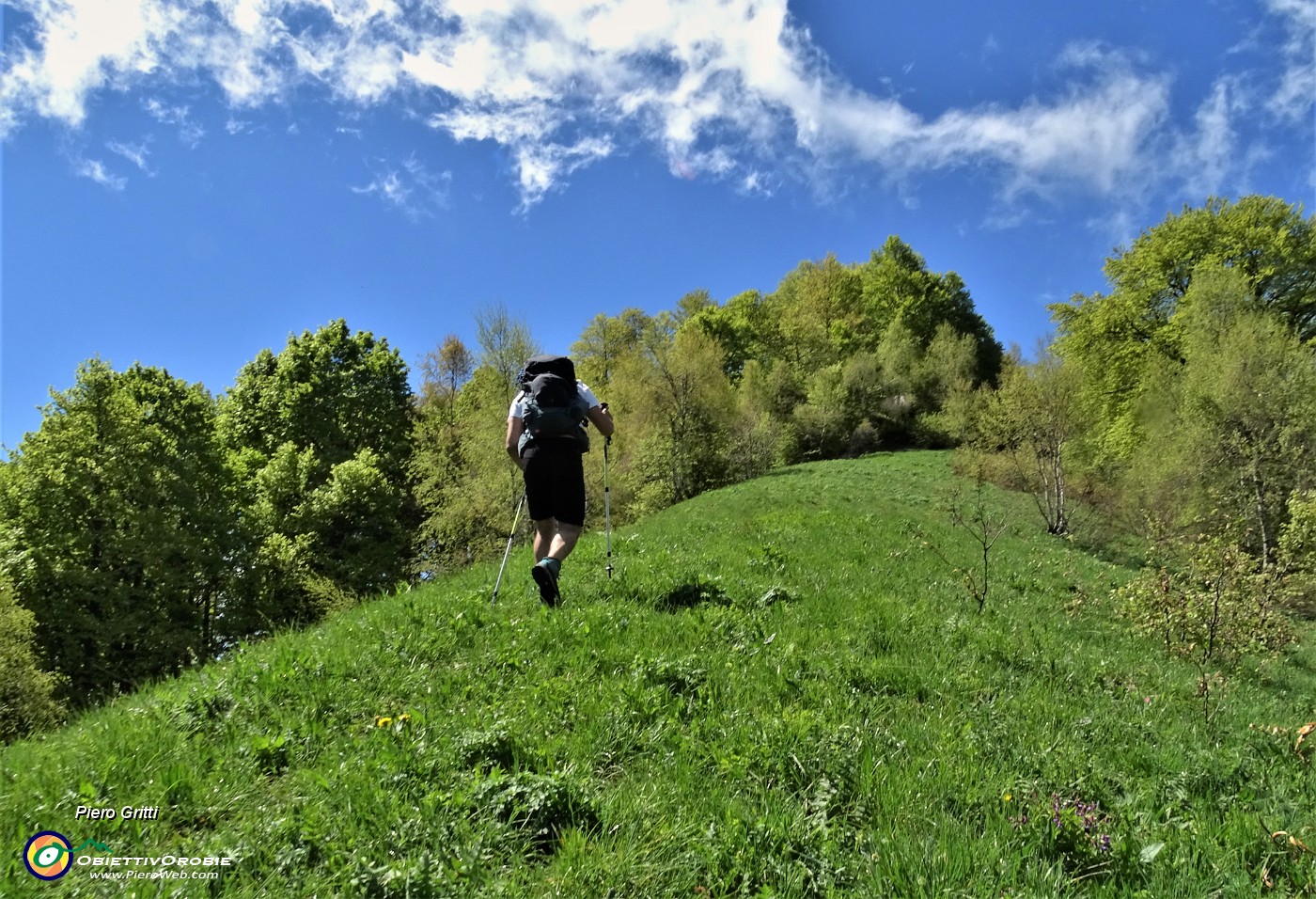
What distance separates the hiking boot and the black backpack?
145 cm

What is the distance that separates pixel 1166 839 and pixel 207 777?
16.9 ft

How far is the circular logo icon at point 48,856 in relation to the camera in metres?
2.76

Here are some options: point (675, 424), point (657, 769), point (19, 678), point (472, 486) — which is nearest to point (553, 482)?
point (657, 769)

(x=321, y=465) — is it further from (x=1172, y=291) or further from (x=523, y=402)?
(x=1172, y=291)

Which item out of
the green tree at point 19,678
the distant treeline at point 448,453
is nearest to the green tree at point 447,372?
the distant treeline at point 448,453

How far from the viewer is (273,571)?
97.8 ft

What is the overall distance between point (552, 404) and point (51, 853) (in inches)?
198

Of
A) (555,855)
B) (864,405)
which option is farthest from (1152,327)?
(555,855)

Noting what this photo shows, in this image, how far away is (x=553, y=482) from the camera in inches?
274

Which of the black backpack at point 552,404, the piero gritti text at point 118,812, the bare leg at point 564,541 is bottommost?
the piero gritti text at point 118,812

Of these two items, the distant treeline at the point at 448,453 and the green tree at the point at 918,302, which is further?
the green tree at the point at 918,302

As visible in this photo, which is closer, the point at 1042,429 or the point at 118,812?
the point at 118,812

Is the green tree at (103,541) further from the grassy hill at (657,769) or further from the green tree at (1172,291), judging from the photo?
the green tree at (1172,291)

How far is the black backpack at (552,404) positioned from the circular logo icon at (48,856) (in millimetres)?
4731
